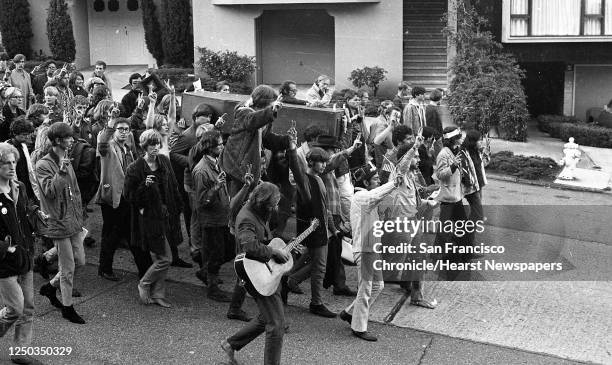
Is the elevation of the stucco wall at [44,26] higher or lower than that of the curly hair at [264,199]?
higher

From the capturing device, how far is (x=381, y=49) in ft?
72.0

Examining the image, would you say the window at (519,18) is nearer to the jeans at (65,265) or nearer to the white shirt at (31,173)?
the white shirt at (31,173)

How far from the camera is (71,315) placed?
768cm

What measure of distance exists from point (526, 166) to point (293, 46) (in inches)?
385

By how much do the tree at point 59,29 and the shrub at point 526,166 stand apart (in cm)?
1397

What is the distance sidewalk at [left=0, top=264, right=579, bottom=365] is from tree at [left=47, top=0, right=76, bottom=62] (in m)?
17.4

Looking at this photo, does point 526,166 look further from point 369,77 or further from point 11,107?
point 11,107

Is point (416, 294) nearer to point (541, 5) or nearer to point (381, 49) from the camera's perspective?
point (381, 49)

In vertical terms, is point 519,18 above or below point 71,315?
above

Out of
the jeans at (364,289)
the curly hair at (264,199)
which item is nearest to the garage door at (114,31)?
the jeans at (364,289)

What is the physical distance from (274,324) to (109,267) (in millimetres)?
3209

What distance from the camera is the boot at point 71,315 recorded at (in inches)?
302

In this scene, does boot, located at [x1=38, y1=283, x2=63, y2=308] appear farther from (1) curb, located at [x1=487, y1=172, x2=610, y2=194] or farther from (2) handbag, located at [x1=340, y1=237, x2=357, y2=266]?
(1) curb, located at [x1=487, y1=172, x2=610, y2=194]

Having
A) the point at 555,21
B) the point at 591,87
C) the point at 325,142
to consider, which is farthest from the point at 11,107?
the point at 591,87
